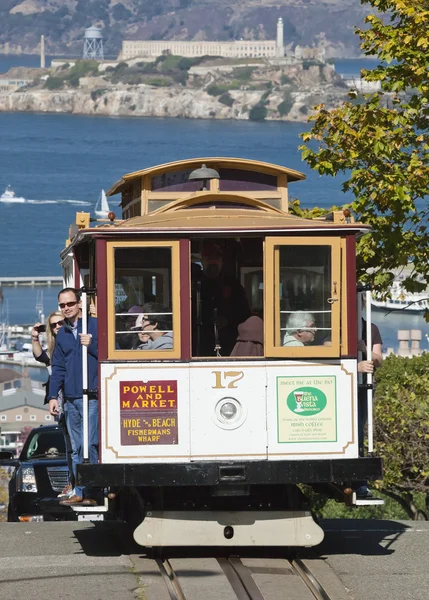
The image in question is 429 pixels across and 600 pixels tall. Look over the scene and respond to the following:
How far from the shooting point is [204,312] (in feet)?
33.2

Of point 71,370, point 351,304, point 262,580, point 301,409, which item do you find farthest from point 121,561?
point 351,304

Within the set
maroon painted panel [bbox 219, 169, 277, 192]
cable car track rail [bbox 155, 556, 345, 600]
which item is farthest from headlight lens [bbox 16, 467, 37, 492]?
cable car track rail [bbox 155, 556, 345, 600]

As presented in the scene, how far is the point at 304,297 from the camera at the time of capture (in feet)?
32.6

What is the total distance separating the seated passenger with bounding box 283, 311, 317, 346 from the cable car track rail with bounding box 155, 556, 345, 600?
156 centimetres

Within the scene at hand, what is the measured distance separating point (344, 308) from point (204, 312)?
1.01 meters

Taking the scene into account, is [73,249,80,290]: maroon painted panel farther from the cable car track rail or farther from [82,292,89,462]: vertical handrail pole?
the cable car track rail

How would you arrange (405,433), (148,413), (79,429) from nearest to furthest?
(148,413) < (79,429) < (405,433)

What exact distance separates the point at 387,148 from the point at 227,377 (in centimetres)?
674

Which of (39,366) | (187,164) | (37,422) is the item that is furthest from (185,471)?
(39,366)

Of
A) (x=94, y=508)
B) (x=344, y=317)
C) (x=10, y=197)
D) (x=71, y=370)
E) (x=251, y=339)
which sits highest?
(x=10, y=197)

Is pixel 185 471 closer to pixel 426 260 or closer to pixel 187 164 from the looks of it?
pixel 187 164

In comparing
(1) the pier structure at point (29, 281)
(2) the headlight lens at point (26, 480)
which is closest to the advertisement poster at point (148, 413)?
(2) the headlight lens at point (26, 480)

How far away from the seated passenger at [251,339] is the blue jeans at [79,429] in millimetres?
1127

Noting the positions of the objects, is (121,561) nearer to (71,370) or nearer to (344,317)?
(71,370)
